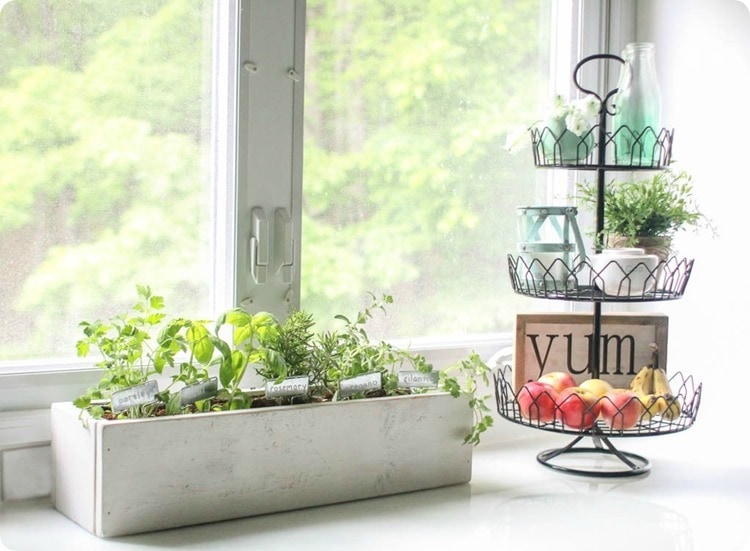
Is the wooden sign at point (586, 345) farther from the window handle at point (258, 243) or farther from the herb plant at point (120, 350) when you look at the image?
the herb plant at point (120, 350)

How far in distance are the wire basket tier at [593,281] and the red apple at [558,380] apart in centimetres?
16

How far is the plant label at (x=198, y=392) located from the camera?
60.1 inches

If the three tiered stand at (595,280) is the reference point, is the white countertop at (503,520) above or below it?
below

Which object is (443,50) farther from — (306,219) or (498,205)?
(306,219)

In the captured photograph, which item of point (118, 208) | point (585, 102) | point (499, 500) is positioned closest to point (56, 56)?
point (118, 208)

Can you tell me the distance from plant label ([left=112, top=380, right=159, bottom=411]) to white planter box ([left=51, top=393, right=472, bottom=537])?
0.06m

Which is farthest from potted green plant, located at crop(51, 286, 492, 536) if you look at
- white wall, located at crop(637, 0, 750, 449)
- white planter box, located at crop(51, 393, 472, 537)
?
white wall, located at crop(637, 0, 750, 449)

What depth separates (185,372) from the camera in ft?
5.41

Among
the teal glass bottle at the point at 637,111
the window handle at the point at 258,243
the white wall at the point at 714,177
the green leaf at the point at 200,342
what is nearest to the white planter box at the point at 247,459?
the green leaf at the point at 200,342

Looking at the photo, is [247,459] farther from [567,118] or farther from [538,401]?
[567,118]

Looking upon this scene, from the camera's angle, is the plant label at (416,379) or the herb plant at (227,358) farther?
the plant label at (416,379)

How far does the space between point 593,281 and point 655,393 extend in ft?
0.86

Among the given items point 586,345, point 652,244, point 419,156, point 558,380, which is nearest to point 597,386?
point 558,380

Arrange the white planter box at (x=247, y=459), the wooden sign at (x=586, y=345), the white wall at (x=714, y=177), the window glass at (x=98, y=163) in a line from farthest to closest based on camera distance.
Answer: the white wall at (x=714, y=177) < the wooden sign at (x=586, y=345) < the window glass at (x=98, y=163) < the white planter box at (x=247, y=459)
